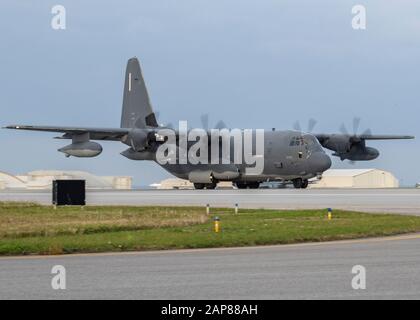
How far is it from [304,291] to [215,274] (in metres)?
3.05

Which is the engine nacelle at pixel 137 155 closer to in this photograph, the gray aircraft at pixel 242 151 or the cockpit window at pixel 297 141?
the gray aircraft at pixel 242 151

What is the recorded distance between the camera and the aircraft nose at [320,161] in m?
64.1

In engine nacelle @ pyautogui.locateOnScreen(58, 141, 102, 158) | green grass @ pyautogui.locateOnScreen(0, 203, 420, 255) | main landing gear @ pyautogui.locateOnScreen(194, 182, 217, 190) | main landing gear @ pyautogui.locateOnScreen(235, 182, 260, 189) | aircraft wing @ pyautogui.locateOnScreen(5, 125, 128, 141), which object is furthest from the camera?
main landing gear @ pyautogui.locateOnScreen(235, 182, 260, 189)

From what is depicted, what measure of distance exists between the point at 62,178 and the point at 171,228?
96515mm

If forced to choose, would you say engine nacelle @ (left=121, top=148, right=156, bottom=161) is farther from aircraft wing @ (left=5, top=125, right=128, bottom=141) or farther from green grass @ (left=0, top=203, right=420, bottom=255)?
green grass @ (left=0, top=203, right=420, bottom=255)

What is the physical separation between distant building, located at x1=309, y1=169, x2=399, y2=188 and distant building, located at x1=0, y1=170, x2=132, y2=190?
31.2 m

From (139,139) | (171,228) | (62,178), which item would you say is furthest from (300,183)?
(62,178)

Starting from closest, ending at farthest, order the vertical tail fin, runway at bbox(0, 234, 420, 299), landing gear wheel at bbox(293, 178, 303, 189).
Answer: runway at bbox(0, 234, 420, 299)
landing gear wheel at bbox(293, 178, 303, 189)
the vertical tail fin

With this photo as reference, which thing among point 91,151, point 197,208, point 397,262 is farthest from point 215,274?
point 91,151

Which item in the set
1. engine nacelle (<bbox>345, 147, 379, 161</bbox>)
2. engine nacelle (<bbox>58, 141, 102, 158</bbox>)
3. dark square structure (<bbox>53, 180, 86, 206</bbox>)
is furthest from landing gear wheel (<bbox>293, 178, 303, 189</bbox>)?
dark square structure (<bbox>53, 180, 86, 206</bbox>)

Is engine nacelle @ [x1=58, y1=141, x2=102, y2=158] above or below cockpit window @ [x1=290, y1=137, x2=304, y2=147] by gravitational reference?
below

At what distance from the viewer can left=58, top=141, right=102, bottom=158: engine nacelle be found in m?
62.2

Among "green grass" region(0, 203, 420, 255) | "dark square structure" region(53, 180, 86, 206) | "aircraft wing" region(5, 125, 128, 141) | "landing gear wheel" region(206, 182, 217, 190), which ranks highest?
"aircraft wing" region(5, 125, 128, 141)

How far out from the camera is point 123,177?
135000mm
